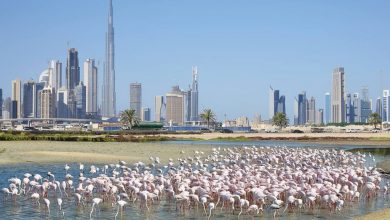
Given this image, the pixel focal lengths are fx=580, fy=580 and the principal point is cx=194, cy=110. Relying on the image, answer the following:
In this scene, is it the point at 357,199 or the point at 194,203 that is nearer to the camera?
the point at 194,203

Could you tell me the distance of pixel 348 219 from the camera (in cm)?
2119

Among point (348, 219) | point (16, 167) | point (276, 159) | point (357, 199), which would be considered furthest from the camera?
point (276, 159)

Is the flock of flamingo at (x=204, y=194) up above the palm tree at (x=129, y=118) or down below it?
below

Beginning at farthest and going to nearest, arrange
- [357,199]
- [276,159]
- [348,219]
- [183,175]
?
[276,159]
[183,175]
[357,199]
[348,219]

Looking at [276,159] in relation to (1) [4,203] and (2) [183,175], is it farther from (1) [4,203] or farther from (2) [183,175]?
(1) [4,203]

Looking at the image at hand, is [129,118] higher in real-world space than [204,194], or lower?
higher

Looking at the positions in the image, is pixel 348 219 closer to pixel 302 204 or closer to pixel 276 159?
pixel 302 204

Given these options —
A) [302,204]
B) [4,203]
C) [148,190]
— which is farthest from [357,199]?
[4,203]

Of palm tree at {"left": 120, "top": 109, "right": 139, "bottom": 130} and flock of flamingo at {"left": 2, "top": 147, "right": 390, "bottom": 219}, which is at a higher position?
palm tree at {"left": 120, "top": 109, "right": 139, "bottom": 130}

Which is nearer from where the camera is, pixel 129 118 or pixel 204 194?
pixel 204 194

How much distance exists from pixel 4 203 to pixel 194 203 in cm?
755

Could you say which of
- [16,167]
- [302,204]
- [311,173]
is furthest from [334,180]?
[16,167]

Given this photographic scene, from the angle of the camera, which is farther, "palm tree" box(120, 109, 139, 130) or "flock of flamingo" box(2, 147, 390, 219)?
"palm tree" box(120, 109, 139, 130)

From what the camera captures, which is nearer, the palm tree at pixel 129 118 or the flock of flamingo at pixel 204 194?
the flock of flamingo at pixel 204 194
